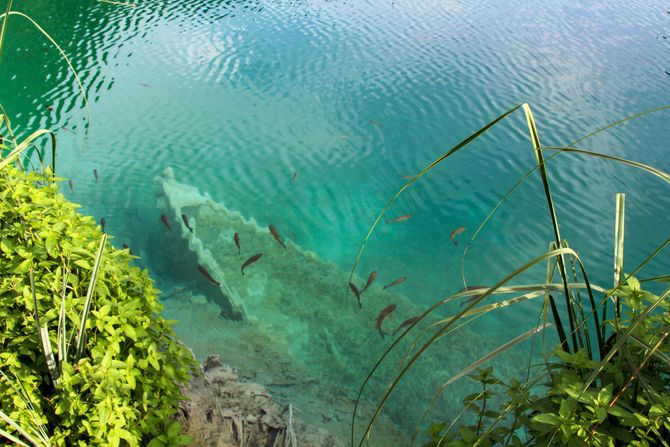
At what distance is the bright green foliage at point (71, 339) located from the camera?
1217 millimetres

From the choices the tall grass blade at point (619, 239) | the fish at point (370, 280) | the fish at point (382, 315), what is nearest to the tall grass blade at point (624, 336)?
the tall grass blade at point (619, 239)

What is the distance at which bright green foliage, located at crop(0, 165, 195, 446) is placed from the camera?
1.22 metres

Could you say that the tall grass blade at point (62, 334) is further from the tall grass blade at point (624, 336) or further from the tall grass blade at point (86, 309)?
the tall grass blade at point (624, 336)

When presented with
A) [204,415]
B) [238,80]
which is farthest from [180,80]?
[204,415]

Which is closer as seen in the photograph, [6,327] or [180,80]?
[6,327]

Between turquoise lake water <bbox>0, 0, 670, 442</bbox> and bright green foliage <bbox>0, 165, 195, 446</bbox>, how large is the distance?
1.21 m

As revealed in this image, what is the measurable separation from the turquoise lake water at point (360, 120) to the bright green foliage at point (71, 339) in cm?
121

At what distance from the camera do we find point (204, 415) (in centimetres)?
184

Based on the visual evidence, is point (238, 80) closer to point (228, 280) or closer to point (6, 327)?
point (228, 280)

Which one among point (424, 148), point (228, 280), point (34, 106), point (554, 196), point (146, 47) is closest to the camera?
point (228, 280)

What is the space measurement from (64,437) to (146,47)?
20.5 ft

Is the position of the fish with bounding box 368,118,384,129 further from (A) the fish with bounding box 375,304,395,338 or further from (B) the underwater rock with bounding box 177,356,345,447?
(B) the underwater rock with bounding box 177,356,345,447

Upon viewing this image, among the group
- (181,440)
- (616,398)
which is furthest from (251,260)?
(616,398)

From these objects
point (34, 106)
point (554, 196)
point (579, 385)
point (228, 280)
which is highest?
point (579, 385)
